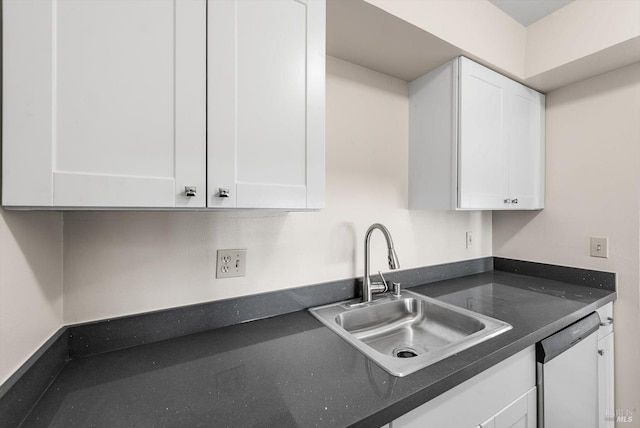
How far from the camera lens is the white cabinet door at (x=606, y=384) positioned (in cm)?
133

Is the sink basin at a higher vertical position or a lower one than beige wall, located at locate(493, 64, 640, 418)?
lower

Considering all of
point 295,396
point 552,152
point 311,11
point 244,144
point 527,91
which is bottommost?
point 295,396

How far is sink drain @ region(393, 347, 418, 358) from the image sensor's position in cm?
114

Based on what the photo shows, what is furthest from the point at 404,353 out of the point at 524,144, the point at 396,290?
the point at 524,144

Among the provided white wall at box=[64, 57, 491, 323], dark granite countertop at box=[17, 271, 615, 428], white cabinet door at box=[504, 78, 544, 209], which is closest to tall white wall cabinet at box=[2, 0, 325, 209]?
white wall at box=[64, 57, 491, 323]

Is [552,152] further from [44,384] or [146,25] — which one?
[44,384]

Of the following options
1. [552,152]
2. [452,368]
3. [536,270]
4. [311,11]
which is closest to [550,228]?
[536,270]

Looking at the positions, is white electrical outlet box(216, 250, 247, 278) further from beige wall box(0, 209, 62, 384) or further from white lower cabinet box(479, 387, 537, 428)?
white lower cabinet box(479, 387, 537, 428)

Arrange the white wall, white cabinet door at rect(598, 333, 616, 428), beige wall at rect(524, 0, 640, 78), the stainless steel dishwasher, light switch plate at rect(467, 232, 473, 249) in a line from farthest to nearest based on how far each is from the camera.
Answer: light switch plate at rect(467, 232, 473, 249)
white cabinet door at rect(598, 333, 616, 428)
beige wall at rect(524, 0, 640, 78)
the stainless steel dishwasher
the white wall

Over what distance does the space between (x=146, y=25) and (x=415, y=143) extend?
132 cm

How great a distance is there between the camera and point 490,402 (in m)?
0.89

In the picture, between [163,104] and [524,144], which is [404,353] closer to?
[163,104]

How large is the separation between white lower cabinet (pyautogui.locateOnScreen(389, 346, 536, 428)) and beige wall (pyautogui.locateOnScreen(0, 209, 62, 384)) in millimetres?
888

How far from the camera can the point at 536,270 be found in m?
1.80
